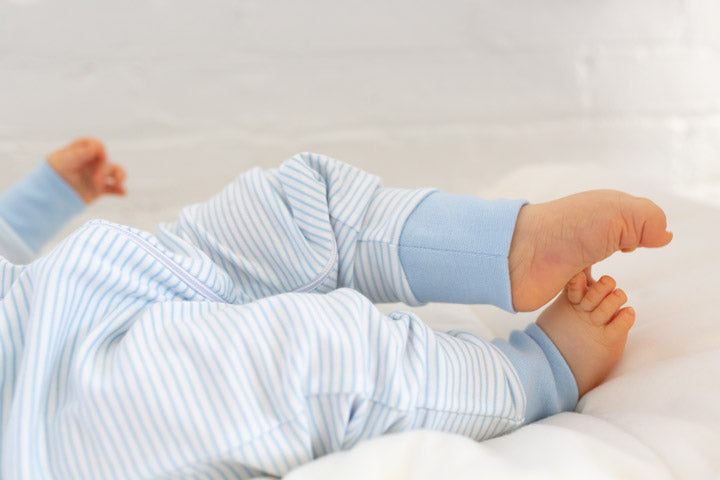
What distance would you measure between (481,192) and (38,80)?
27.9 inches

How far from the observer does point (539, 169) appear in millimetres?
945

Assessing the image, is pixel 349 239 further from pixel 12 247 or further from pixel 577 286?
pixel 12 247

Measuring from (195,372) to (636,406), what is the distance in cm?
39

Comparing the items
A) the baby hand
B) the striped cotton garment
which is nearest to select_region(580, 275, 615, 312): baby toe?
the striped cotton garment

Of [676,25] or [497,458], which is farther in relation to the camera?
[676,25]

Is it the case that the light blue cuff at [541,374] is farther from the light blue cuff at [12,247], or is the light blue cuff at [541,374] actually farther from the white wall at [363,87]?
the light blue cuff at [12,247]

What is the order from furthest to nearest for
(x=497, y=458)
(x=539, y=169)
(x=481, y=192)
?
Answer: (x=481, y=192) → (x=539, y=169) → (x=497, y=458)

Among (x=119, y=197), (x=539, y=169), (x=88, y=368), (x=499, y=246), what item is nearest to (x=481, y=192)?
(x=539, y=169)

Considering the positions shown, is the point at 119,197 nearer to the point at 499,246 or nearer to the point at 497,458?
the point at 499,246

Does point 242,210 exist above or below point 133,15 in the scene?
below

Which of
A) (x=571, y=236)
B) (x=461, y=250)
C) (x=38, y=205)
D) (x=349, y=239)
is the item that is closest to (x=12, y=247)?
(x=38, y=205)

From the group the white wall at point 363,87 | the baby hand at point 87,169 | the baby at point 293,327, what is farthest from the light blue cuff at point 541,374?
the baby hand at point 87,169

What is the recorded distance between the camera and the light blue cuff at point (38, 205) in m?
0.86

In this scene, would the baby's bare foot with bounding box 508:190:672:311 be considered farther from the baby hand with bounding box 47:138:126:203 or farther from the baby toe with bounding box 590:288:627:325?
the baby hand with bounding box 47:138:126:203
